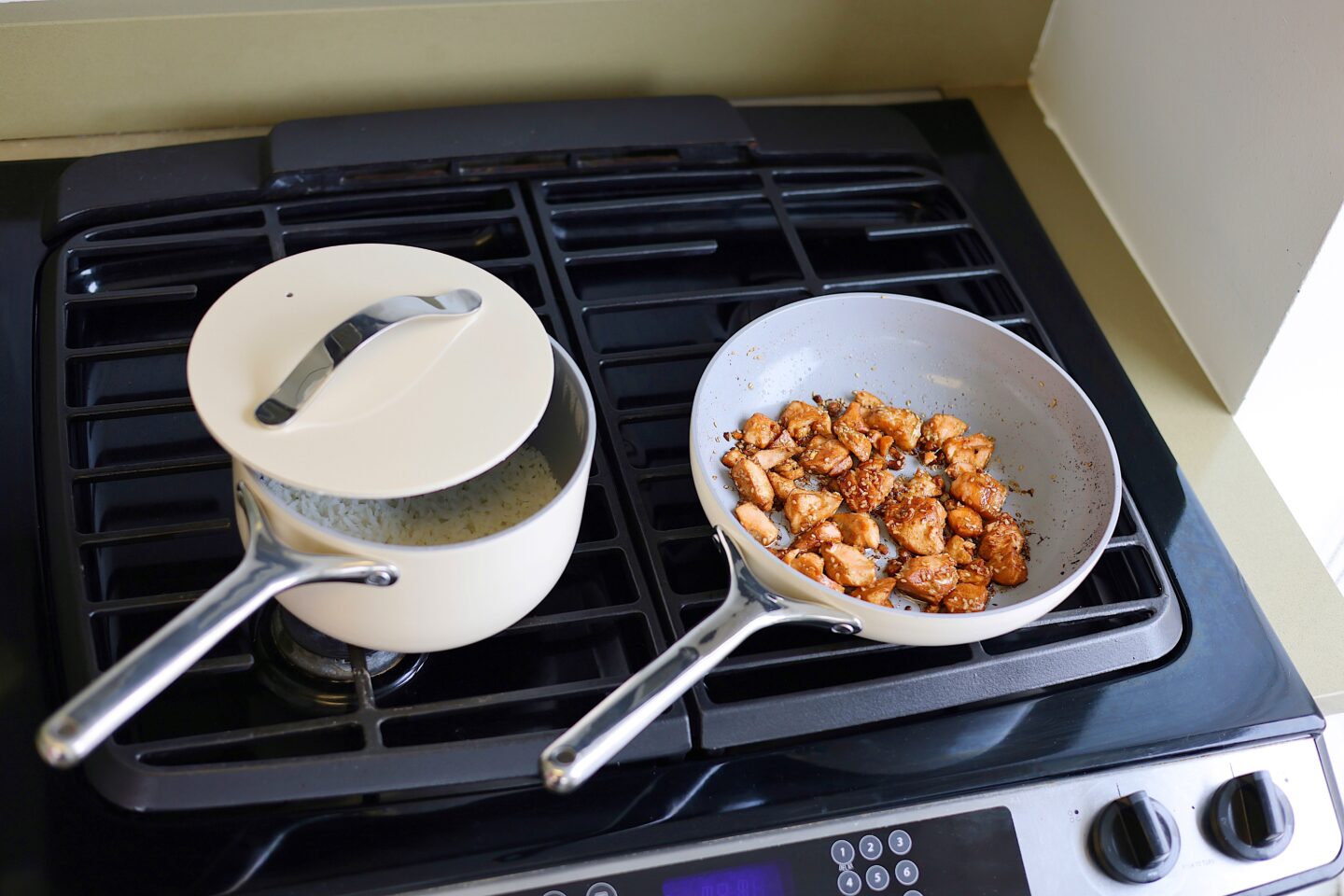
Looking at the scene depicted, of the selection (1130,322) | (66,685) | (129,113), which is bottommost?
(66,685)

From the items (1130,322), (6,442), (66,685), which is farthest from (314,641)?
(1130,322)

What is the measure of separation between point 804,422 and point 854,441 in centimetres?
3

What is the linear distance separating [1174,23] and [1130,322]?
213 mm

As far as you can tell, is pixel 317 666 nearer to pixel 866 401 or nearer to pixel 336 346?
pixel 336 346

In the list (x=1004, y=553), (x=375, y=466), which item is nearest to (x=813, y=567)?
(x=1004, y=553)

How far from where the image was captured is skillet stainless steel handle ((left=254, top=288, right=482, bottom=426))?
539 mm

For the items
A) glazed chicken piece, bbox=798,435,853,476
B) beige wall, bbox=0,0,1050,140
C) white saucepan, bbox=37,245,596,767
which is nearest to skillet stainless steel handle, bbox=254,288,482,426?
white saucepan, bbox=37,245,596,767

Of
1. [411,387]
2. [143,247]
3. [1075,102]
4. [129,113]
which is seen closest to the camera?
[411,387]

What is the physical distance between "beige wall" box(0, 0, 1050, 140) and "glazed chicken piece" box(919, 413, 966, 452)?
1.27 ft

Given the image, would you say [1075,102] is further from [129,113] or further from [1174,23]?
[129,113]

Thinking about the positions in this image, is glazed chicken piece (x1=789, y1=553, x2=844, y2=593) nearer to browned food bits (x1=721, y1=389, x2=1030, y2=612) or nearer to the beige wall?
browned food bits (x1=721, y1=389, x2=1030, y2=612)

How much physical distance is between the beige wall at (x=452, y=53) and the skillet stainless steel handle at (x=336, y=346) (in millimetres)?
387

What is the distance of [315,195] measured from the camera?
826 millimetres

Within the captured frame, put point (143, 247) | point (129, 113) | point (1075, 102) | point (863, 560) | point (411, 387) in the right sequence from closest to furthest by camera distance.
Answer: point (411, 387)
point (863, 560)
point (143, 247)
point (129, 113)
point (1075, 102)
